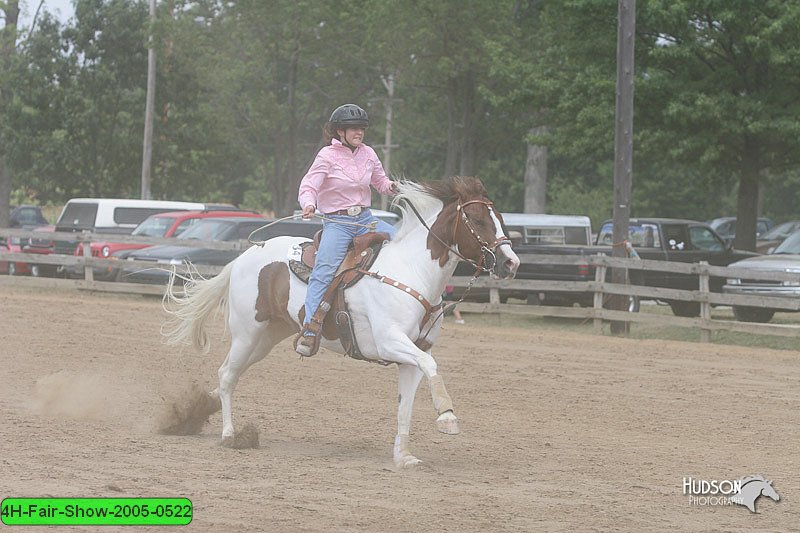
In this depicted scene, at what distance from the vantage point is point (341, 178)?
343 inches

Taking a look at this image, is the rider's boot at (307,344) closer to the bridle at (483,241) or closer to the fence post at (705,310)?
the bridle at (483,241)

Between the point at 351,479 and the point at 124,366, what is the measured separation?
6.89 metres

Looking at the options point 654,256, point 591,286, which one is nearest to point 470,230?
point 591,286

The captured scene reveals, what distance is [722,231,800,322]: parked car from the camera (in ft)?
63.3

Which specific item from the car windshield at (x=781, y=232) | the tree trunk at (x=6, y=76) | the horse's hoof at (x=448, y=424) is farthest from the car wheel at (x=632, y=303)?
the tree trunk at (x=6, y=76)

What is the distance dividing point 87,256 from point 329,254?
16454 millimetres

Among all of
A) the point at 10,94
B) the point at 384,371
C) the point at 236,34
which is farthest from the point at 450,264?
the point at 10,94

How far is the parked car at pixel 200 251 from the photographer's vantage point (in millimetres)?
23281

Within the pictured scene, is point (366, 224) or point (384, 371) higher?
point (366, 224)

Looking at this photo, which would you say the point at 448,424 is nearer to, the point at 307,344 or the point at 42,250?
the point at 307,344

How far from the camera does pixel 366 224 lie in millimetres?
8914

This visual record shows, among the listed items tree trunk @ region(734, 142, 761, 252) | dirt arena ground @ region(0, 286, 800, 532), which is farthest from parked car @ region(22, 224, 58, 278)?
tree trunk @ region(734, 142, 761, 252)

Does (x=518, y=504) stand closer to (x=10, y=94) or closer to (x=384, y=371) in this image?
(x=384, y=371)

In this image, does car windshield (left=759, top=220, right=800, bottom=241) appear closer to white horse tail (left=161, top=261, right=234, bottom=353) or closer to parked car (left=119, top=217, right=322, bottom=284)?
parked car (left=119, top=217, right=322, bottom=284)
